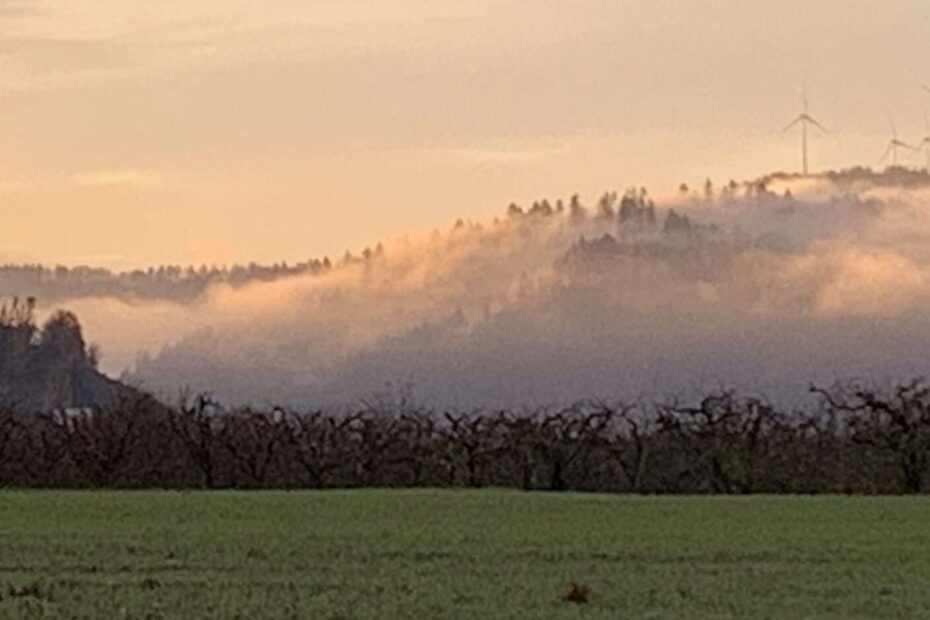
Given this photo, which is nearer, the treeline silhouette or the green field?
the green field

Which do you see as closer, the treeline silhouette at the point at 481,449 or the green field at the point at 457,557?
the green field at the point at 457,557

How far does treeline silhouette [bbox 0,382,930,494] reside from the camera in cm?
3431

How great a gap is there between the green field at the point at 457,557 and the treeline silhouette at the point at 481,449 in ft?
13.8

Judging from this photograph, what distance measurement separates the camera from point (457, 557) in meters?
18.8

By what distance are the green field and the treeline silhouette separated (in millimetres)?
4211

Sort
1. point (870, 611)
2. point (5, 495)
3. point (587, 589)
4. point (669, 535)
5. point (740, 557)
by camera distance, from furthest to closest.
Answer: point (5, 495) < point (669, 535) < point (740, 557) < point (587, 589) < point (870, 611)

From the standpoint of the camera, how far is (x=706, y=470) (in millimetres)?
34562

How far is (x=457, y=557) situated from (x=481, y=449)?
16957 millimetres

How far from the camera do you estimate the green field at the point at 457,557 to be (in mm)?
14078

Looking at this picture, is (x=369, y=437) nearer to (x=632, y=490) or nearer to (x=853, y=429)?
(x=632, y=490)

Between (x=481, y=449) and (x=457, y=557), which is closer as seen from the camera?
(x=457, y=557)

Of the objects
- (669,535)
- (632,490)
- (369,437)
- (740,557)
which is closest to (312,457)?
(369,437)

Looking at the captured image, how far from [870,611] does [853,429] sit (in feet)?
68.5

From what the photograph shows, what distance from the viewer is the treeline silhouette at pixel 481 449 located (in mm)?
34312
